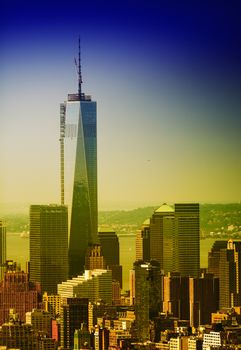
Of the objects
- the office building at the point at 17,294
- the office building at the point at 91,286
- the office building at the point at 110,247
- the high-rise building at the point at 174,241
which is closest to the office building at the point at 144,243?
the high-rise building at the point at 174,241

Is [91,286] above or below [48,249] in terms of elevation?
below

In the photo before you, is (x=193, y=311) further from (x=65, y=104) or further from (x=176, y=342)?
(x=65, y=104)

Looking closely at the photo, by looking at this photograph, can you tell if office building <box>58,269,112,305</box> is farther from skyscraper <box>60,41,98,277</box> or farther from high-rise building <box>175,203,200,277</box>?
high-rise building <box>175,203,200,277</box>

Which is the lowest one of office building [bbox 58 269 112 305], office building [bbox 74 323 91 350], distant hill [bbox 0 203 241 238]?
office building [bbox 74 323 91 350]

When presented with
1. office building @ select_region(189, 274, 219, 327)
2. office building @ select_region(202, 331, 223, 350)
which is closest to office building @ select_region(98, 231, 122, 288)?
office building @ select_region(189, 274, 219, 327)

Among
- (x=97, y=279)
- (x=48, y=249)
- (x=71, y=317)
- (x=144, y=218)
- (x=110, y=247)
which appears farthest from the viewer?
(x=48, y=249)

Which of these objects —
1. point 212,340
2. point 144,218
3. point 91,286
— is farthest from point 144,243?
point 212,340

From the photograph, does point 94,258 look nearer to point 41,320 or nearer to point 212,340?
point 41,320

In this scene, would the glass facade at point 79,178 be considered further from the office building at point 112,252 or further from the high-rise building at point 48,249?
the office building at point 112,252
